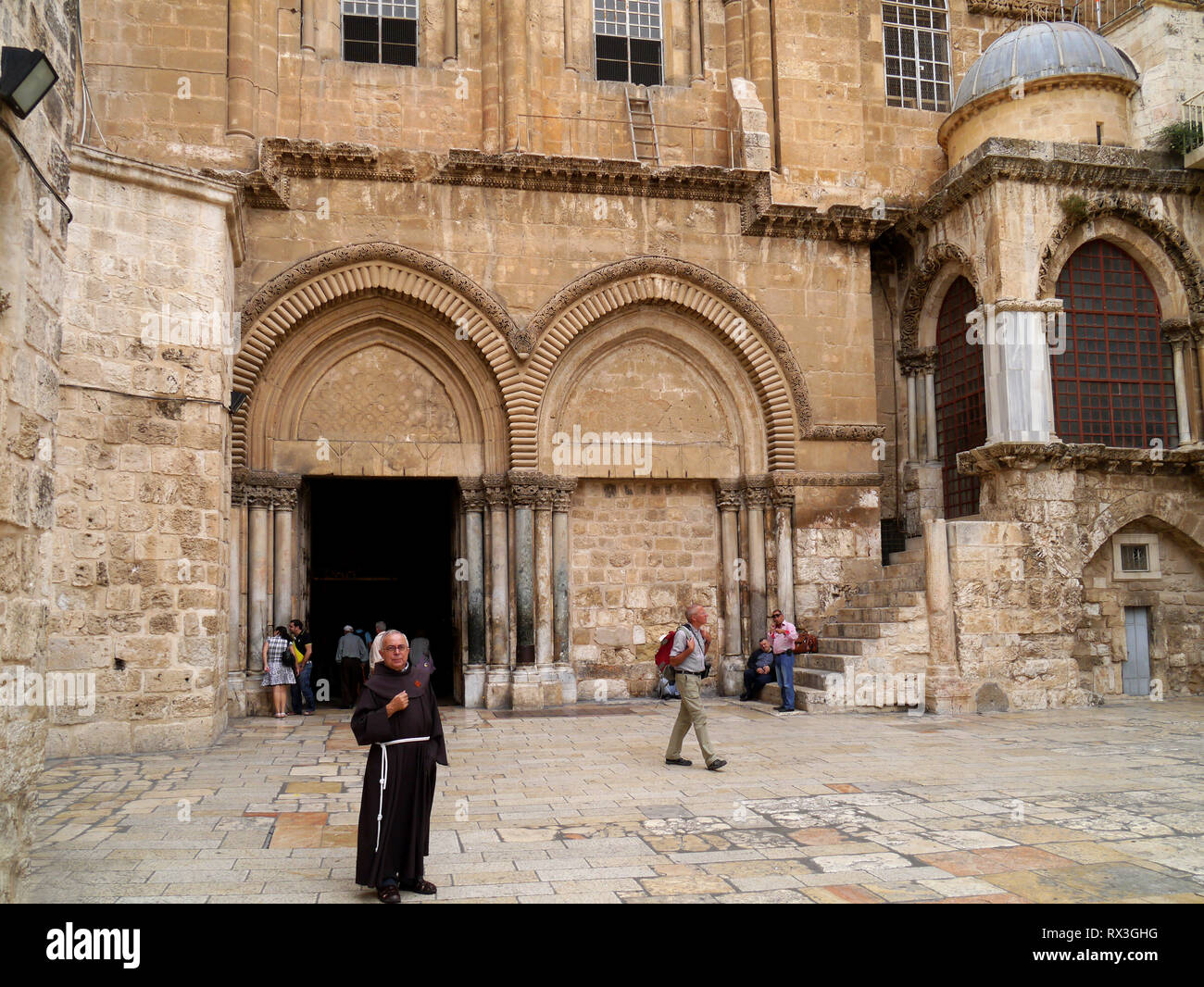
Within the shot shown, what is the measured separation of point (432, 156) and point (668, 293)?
12.8 feet

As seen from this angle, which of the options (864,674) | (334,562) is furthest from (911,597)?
(334,562)

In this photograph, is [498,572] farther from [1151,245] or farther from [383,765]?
[1151,245]

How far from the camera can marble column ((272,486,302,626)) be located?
14320 mm

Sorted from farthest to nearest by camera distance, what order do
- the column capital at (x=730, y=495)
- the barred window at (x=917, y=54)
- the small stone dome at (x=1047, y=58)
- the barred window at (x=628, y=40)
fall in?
the barred window at (x=917, y=54) < the barred window at (x=628, y=40) < the small stone dome at (x=1047, y=58) < the column capital at (x=730, y=495)

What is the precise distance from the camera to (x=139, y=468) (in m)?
10.9

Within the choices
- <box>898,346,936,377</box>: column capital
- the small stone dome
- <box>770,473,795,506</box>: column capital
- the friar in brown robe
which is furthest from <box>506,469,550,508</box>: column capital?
the small stone dome

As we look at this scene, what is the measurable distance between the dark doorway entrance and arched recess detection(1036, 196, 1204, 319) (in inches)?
452

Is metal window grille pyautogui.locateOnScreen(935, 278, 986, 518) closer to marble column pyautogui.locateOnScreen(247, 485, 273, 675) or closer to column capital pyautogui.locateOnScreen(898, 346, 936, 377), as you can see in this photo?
column capital pyautogui.locateOnScreen(898, 346, 936, 377)

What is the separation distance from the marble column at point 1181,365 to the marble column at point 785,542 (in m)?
5.85

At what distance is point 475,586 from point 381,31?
27.8ft

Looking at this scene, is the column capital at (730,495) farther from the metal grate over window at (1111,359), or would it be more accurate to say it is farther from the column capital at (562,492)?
the metal grate over window at (1111,359)

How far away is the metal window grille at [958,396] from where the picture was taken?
1611cm

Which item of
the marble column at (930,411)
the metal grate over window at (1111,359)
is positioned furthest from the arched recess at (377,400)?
the metal grate over window at (1111,359)

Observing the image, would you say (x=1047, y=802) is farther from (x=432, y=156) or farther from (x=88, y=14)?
(x=88, y=14)
